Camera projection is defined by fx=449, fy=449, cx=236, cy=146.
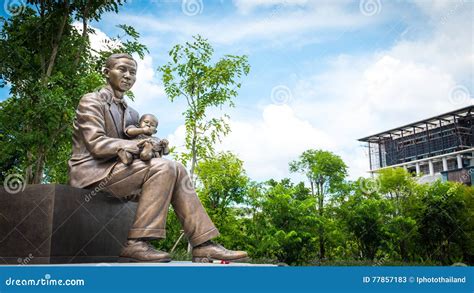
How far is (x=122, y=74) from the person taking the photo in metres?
4.98

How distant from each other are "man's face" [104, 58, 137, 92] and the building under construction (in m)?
32.8

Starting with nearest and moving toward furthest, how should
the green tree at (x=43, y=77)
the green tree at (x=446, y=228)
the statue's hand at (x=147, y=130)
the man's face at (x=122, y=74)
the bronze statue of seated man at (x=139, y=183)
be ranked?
1. the bronze statue of seated man at (x=139, y=183)
2. the statue's hand at (x=147, y=130)
3. the man's face at (x=122, y=74)
4. the green tree at (x=43, y=77)
5. the green tree at (x=446, y=228)

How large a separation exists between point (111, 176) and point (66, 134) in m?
6.07

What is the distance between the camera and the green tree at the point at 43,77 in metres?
9.28

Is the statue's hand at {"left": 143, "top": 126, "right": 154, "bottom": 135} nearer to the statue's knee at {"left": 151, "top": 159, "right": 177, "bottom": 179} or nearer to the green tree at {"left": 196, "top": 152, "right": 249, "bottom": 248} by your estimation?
the statue's knee at {"left": 151, "top": 159, "right": 177, "bottom": 179}

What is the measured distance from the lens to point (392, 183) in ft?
77.4

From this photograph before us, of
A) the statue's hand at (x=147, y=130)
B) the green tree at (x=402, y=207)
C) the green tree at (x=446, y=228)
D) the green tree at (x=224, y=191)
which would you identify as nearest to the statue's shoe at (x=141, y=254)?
the statue's hand at (x=147, y=130)

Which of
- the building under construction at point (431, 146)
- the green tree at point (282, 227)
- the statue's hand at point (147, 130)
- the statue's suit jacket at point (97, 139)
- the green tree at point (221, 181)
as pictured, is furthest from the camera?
the building under construction at point (431, 146)

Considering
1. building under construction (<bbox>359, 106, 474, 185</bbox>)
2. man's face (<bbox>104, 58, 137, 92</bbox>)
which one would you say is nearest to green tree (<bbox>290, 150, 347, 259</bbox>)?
building under construction (<bbox>359, 106, 474, 185</bbox>)

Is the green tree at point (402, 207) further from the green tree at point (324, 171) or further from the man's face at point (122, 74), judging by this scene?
the man's face at point (122, 74)

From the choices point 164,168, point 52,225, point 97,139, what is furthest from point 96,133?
point 52,225

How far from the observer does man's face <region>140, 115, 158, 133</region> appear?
189 inches

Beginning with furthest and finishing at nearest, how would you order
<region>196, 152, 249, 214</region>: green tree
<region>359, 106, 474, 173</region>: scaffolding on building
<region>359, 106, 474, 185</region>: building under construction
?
<region>359, 106, 474, 173</region>: scaffolding on building
<region>359, 106, 474, 185</region>: building under construction
<region>196, 152, 249, 214</region>: green tree
